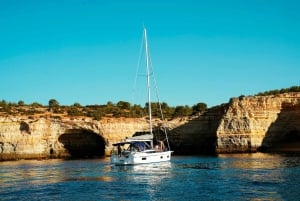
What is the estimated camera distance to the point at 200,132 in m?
70.9

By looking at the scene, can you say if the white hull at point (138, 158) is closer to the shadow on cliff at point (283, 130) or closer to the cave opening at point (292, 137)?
the shadow on cliff at point (283, 130)

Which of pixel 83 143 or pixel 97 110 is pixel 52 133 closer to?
pixel 83 143

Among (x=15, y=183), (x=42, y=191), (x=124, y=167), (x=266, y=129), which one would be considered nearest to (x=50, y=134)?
(x=124, y=167)

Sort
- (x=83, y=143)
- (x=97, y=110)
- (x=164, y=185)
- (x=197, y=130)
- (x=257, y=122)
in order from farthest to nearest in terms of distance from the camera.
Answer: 1. (x=97, y=110)
2. (x=83, y=143)
3. (x=197, y=130)
4. (x=257, y=122)
5. (x=164, y=185)

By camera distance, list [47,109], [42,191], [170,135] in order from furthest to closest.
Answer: [47,109] < [170,135] < [42,191]

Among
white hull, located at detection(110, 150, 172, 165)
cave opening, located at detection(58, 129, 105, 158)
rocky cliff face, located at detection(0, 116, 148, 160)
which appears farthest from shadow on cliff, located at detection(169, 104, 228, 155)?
white hull, located at detection(110, 150, 172, 165)

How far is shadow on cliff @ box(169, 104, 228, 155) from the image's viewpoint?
230 feet

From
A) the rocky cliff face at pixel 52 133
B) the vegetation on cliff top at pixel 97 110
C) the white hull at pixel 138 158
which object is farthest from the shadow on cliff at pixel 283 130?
the white hull at pixel 138 158

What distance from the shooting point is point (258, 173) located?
33.7m

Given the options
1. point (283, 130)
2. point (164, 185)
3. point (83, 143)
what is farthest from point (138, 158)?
point (83, 143)

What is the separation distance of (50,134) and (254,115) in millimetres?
30456

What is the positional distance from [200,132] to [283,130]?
41.0ft

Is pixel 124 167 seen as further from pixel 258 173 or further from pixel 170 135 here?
pixel 170 135

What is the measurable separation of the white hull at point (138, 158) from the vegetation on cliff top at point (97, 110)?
80.5ft
